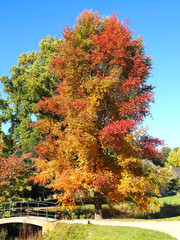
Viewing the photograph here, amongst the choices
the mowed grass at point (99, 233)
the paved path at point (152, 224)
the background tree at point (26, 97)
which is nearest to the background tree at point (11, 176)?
the background tree at point (26, 97)

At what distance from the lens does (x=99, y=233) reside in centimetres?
1098

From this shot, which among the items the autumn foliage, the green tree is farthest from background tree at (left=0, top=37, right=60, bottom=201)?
the autumn foliage

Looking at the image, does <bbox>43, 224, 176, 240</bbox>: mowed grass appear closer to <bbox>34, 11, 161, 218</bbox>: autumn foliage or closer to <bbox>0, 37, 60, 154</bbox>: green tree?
<bbox>34, 11, 161, 218</bbox>: autumn foliage

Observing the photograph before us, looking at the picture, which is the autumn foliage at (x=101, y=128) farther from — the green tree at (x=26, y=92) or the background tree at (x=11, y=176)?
the green tree at (x=26, y=92)

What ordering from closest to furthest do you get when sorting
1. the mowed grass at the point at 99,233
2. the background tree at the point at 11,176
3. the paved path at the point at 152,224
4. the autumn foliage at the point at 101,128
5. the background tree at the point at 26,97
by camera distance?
the mowed grass at the point at 99,233, the paved path at the point at 152,224, the autumn foliage at the point at 101,128, the background tree at the point at 11,176, the background tree at the point at 26,97

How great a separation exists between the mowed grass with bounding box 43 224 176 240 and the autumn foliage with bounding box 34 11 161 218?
1.46 m

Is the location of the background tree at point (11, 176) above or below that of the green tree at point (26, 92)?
below

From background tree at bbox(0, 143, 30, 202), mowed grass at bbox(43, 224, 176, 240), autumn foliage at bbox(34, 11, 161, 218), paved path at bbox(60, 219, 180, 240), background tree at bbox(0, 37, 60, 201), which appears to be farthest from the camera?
background tree at bbox(0, 37, 60, 201)

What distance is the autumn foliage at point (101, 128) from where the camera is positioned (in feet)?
40.8

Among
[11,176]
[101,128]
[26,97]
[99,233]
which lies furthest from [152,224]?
[26,97]

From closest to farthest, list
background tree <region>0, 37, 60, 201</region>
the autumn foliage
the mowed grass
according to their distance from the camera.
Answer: the mowed grass, the autumn foliage, background tree <region>0, 37, 60, 201</region>

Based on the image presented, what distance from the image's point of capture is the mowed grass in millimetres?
10117

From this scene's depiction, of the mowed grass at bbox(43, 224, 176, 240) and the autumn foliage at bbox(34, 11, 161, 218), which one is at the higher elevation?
the autumn foliage at bbox(34, 11, 161, 218)

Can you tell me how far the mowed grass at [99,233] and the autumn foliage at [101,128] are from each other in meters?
1.46
